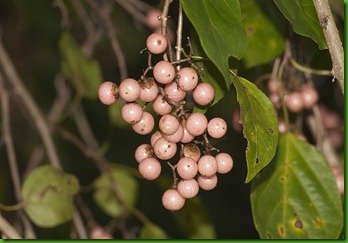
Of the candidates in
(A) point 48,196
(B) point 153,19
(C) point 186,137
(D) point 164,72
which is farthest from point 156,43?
(B) point 153,19

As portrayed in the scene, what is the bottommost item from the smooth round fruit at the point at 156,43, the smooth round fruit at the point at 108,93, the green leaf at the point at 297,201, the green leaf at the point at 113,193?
the green leaf at the point at 113,193

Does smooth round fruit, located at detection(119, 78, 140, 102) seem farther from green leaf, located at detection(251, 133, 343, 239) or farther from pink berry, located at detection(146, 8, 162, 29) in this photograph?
pink berry, located at detection(146, 8, 162, 29)

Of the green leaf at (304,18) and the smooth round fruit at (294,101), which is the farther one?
the smooth round fruit at (294,101)

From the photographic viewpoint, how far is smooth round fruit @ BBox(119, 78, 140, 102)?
1011 mm

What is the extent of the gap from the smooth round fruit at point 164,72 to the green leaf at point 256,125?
0.32 ft

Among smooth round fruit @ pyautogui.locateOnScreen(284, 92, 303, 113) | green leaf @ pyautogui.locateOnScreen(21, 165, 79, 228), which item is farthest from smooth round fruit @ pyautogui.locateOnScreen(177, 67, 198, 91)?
green leaf @ pyautogui.locateOnScreen(21, 165, 79, 228)

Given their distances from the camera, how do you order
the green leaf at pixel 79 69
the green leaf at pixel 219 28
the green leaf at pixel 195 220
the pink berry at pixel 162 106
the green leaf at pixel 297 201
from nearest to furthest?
→ 1. the green leaf at pixel 219 28
2. the pink berry at pixel 162 106
3. the green leaf at pixel 297 201
4. the green leaf at pixel 195 220
5. the green leaf at pixel 79 69

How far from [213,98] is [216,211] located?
1906 mm

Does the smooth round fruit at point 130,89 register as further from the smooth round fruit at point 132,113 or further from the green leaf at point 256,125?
the green leaf at point 256,125

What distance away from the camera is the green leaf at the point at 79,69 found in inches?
77.5

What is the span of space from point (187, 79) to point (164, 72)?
0.12 feet

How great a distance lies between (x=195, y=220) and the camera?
1822 mm

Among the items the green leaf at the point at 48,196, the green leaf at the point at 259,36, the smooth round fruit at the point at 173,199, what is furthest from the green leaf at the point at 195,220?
the smooth round fruit at the point at 173,199

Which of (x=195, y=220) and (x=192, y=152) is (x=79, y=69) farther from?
(x=192, y=152)
